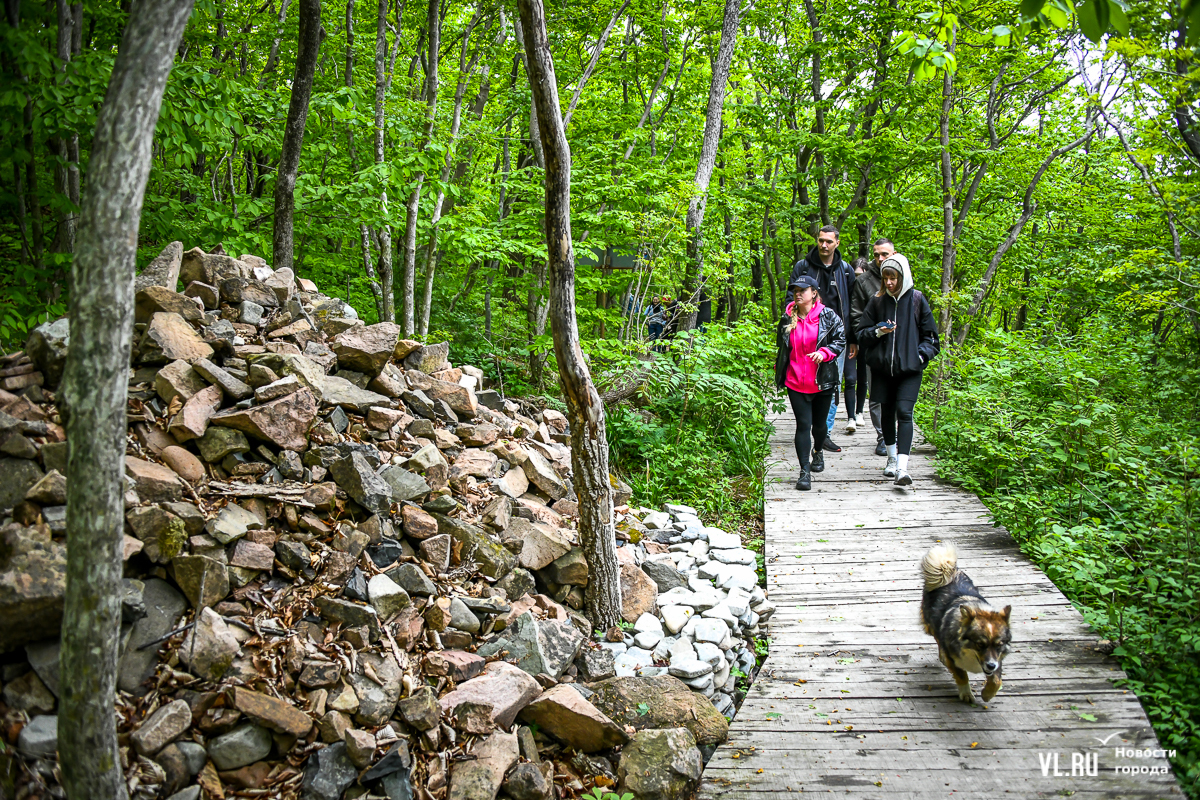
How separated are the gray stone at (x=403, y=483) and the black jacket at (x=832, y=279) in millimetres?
5225

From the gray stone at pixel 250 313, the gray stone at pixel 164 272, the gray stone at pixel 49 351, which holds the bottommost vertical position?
the gray stone at pixel 49 351

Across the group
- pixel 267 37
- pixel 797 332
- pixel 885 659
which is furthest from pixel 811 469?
pixel 267 37

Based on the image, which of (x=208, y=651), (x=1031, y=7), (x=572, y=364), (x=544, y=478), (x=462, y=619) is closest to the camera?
(x=1031, y=7)

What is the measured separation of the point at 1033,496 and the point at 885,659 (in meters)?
2.77

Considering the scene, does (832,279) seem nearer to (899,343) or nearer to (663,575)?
(899,343)

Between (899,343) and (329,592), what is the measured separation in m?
5.83

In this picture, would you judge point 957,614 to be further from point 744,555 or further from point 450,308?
point 450,308

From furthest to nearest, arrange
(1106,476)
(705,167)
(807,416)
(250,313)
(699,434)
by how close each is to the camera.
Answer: (705,167)
(699,434)
(807,416)
(1106,476)
(250,313)

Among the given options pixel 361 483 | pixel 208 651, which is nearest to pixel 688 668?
pixel 361 483

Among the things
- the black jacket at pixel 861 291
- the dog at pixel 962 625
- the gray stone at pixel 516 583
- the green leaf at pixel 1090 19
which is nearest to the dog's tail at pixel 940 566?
the dog at pixel 962 625

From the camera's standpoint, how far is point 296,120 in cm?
723

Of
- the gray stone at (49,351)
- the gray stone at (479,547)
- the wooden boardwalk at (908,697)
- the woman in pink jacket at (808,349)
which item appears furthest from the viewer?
the woman in pink jacket at (808,349)

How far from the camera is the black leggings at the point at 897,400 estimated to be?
7.14 m

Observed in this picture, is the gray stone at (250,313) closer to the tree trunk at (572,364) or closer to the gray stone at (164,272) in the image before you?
the gray stone at (164,272)
